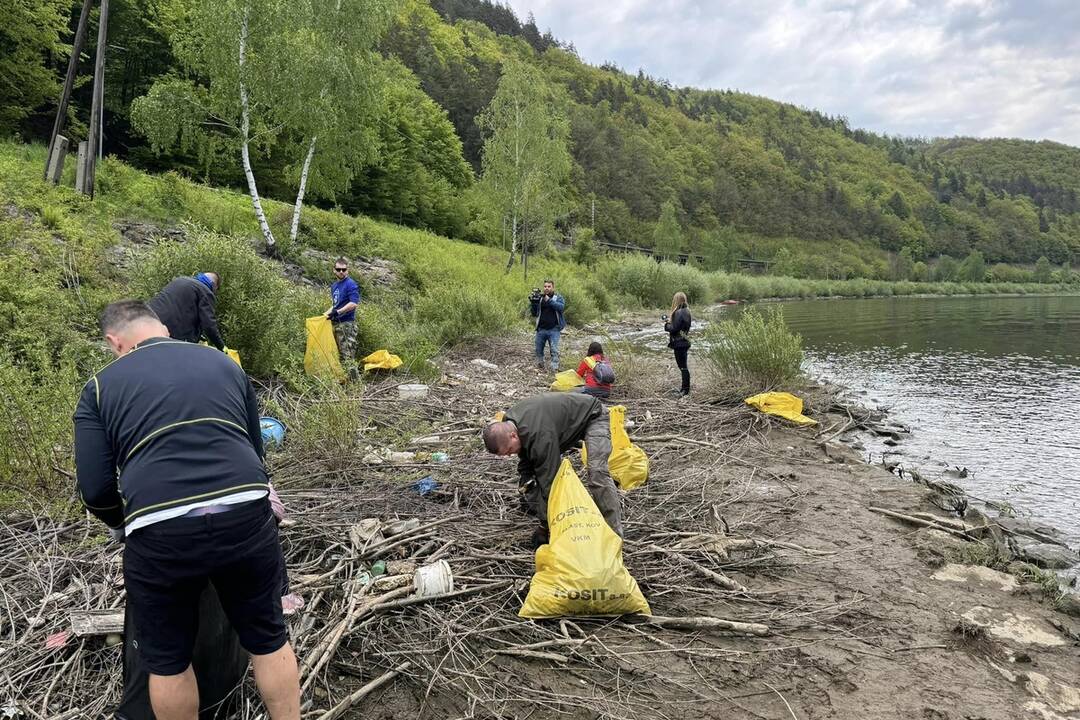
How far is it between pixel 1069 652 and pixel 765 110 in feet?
658

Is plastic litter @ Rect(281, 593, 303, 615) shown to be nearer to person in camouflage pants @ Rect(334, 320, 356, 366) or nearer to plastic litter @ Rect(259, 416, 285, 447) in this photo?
plastic litter @ Rect(259, 416, 285, 447)

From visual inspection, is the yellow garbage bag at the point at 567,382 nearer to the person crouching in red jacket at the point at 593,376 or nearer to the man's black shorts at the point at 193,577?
the person crouching in red jacket at the point at 593,376

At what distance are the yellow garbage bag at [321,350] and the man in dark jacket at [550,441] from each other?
4836mm

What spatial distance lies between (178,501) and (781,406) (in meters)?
8.49

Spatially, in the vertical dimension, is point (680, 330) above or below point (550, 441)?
above

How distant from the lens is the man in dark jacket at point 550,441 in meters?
3.85

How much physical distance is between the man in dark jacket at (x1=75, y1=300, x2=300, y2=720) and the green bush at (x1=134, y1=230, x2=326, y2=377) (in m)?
5.48

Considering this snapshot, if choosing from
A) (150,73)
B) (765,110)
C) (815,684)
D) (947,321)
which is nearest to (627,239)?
(947,321)

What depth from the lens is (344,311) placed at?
8.64m

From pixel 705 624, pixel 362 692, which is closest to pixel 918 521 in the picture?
pixel 705 624

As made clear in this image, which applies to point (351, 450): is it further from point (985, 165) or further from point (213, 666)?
point (985, 165)

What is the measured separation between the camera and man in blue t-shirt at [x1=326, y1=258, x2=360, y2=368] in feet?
28.0

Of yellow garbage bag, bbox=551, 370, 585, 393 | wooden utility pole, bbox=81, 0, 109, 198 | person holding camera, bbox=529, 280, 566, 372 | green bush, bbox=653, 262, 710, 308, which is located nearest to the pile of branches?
yellow garbage bag, bbox=551, 370, 585, 393

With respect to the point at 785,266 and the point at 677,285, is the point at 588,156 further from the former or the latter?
the point at 677,285
